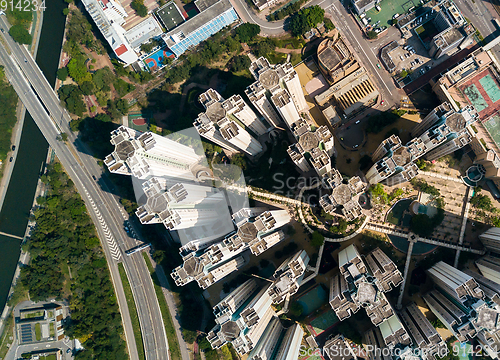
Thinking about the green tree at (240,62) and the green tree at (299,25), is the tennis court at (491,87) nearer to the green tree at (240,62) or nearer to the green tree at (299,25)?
the green tree at (299,25)

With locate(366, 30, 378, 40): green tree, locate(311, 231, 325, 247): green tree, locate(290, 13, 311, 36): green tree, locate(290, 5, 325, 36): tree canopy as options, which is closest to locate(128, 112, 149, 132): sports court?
locate(290, 13, 311, 36): green tree

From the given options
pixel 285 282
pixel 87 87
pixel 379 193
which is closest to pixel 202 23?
pixel 87 87

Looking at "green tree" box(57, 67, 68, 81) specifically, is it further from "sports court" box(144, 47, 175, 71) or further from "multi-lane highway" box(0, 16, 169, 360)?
"sports court" box(144, 47, 175, 71)

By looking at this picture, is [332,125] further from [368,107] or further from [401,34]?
[401,34]

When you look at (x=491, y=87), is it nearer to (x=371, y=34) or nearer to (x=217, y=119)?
(x=371, y=34)

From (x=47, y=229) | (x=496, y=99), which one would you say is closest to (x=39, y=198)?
(x=47, y=229)

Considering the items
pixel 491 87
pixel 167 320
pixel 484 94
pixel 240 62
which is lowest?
pixel 167 320
